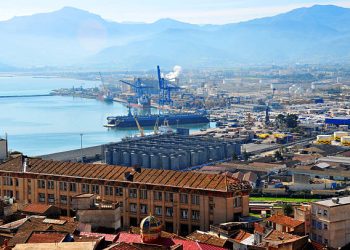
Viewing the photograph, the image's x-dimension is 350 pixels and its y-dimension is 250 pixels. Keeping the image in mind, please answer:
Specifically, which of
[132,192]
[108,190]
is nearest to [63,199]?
[108,190]

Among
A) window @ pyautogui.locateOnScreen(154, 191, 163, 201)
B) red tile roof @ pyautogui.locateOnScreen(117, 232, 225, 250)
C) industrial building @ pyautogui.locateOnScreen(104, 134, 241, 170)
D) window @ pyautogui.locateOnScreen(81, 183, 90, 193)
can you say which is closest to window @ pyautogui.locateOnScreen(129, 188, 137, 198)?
window @ pyautogui.locateOnScreen(154, 191, 163, 201)

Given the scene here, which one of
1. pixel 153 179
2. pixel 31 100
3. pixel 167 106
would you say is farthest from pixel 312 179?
pixel 31 100

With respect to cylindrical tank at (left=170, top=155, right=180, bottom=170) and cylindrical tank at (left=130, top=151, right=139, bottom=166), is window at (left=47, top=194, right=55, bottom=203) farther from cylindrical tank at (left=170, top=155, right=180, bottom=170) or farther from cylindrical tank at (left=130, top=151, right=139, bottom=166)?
cylindrical tank at (left=130, top=151, right=139, bottom=166)

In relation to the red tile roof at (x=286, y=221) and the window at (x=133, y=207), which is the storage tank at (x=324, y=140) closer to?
the window at (x=133, y=207)

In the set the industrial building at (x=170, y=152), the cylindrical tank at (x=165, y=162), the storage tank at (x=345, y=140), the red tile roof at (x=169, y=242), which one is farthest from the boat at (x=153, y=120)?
the red tile roof at (x=169, y=242)

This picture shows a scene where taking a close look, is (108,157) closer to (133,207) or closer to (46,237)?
(133,207)
